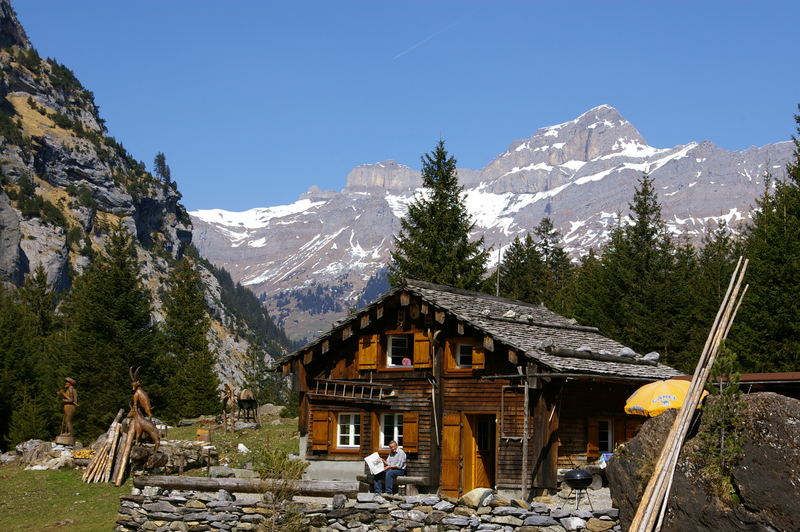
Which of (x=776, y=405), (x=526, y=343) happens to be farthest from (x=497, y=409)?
(x=776, y=405)

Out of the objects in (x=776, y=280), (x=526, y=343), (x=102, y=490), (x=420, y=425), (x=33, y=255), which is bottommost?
(x=102, y=490)

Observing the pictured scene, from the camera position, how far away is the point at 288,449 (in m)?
37.1

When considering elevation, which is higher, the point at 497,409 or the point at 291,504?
the point at 497,409

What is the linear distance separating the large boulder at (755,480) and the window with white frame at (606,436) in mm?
10951

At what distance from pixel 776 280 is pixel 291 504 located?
25433 millimetres

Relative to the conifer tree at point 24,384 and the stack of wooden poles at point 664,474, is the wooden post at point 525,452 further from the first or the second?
the conifer tree at point 24,384

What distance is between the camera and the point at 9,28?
169 m

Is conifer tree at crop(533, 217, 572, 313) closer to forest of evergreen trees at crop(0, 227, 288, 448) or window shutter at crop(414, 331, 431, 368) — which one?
forest of evergreen trees at crop(0, 227, 288, 448)

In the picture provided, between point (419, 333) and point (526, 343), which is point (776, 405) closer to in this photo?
point (526, 343)

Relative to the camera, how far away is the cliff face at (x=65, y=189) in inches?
5202

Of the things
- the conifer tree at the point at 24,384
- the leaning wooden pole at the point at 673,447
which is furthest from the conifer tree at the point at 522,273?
the leaning wooden pole at the point at 673,447

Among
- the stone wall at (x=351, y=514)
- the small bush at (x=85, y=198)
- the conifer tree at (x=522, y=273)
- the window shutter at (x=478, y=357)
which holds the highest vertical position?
the small bush at (x=85, y=198)

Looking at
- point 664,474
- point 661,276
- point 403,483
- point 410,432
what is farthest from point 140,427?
point 661,276

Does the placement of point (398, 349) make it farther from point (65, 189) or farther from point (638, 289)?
point (65, 189)
